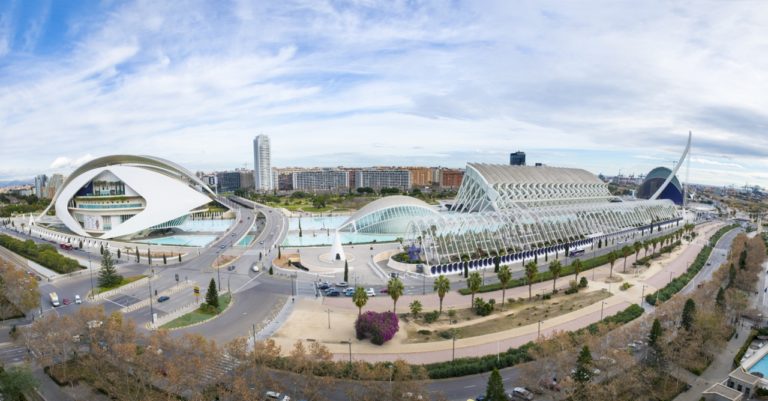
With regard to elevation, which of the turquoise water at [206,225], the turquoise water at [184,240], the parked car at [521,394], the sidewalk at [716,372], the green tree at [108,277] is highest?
the green tree at [108,277]

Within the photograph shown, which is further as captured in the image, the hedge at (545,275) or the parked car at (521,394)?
the hedge at (545,275)

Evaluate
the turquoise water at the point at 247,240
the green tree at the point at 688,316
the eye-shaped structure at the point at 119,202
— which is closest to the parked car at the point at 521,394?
the green tree at the point at 688,316

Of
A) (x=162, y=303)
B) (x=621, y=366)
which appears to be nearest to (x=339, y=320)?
(x=162, y=303)

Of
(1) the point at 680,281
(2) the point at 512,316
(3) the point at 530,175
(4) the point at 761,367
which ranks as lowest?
(4) the point at 761,367

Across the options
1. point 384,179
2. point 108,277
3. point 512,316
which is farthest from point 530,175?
point 384,179

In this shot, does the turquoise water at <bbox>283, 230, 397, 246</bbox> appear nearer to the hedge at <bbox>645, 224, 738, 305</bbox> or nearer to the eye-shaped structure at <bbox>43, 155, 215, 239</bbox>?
the eye-shaped structure at <bbox>43, 155, 215, 239</bbox>

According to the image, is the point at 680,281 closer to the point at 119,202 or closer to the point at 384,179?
the point at 119,202

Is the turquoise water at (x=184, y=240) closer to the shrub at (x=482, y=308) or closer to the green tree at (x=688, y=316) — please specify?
the shrub at (x=482, y=308)
